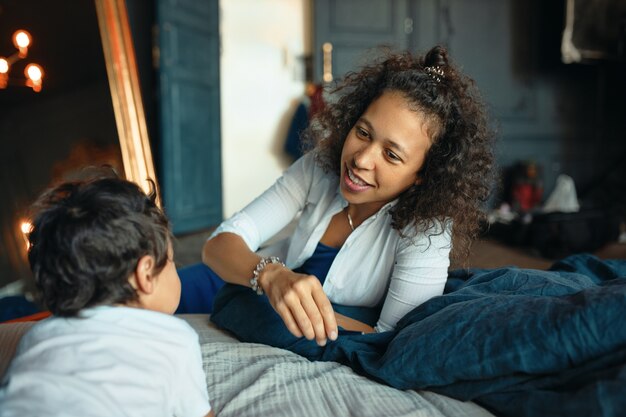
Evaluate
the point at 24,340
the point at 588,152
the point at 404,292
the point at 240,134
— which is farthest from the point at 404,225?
the point at 588,152

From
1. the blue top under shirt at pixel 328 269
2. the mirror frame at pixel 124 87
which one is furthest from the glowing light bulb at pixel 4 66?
the blue top under shirt at pixel 328 269

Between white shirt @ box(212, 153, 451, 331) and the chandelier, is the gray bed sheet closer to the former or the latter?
white shirt @ box(212, 153, 451, 331)

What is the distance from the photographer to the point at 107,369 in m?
0.67

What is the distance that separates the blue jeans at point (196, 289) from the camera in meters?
1.66

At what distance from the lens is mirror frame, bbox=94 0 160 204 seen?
2.89 meters

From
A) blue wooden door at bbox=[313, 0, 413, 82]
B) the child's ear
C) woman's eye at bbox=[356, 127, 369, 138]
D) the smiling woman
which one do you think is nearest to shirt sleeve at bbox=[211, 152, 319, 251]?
woman's eye at bbox=[356, 127, 369, 138]

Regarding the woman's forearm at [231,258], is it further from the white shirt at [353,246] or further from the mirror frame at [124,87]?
the mirror frame at [124,87]

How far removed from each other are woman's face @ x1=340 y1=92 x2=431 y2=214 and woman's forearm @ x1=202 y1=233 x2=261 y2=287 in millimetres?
276

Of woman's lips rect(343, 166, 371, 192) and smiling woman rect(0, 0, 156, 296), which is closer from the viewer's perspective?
woman's lips rect(343, 166, 371, 192)

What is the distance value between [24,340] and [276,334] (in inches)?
21.8

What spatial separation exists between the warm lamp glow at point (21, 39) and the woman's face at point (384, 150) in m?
1.97

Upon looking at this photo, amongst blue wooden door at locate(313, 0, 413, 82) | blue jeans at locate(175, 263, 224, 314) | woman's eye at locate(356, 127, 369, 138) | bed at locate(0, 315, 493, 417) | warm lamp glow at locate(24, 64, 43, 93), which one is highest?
blue wooden door at locate(313, 0, 413, 82)

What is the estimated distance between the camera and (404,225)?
4.07ft

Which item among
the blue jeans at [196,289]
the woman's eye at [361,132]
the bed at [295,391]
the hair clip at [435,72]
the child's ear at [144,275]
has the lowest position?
the blue jeans at [196,289]
